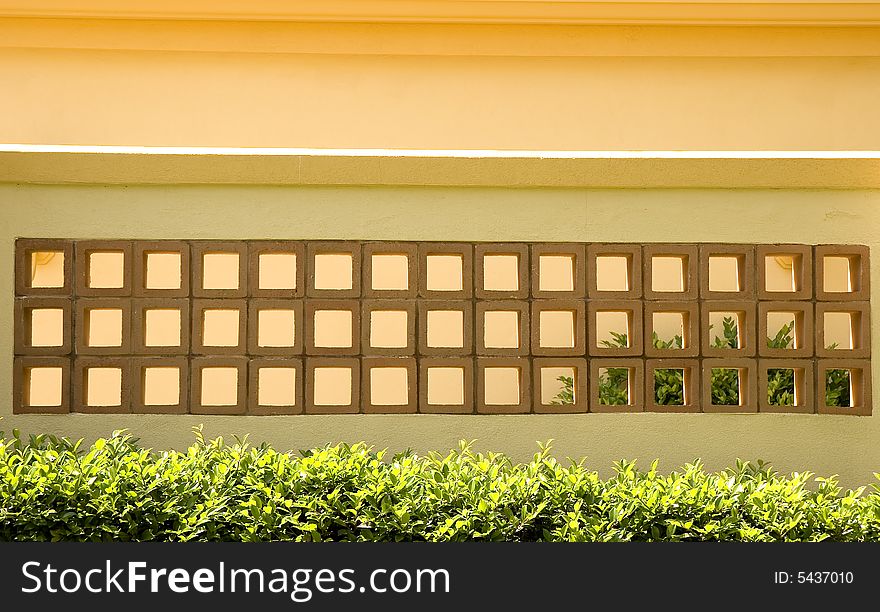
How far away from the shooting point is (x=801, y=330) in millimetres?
4840

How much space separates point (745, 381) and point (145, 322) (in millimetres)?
3017

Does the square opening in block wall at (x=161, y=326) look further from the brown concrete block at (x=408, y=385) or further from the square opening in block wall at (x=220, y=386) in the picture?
the brown concrete block at (x=408, y=385)

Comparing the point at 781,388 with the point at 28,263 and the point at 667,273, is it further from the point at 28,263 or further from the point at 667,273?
the point at 28,263

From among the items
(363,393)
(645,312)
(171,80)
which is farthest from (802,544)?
(171,80)

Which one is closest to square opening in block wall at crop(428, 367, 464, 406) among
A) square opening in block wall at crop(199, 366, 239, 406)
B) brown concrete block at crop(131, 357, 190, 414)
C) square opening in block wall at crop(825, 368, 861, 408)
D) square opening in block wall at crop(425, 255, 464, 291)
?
square opening in block wall at crop(425, 255, 464, 291)

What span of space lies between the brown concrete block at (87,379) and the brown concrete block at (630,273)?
2337 mm

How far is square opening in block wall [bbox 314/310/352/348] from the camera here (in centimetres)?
705

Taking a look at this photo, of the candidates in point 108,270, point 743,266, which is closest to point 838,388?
point 743,266

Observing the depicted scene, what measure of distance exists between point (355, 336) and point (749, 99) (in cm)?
390

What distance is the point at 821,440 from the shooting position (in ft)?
15.7

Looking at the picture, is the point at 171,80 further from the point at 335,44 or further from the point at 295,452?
the point at 295,452

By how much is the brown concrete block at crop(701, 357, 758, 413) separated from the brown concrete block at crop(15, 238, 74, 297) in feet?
10.5

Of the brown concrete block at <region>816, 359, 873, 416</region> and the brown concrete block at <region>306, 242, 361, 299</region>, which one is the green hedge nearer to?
the brown concrete block at <region>816, 359, 873, 416</region>

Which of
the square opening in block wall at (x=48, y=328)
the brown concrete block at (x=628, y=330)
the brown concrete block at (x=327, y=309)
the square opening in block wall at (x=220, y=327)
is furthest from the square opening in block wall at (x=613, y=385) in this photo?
the square opening in block wall at (x=48, y=328)
